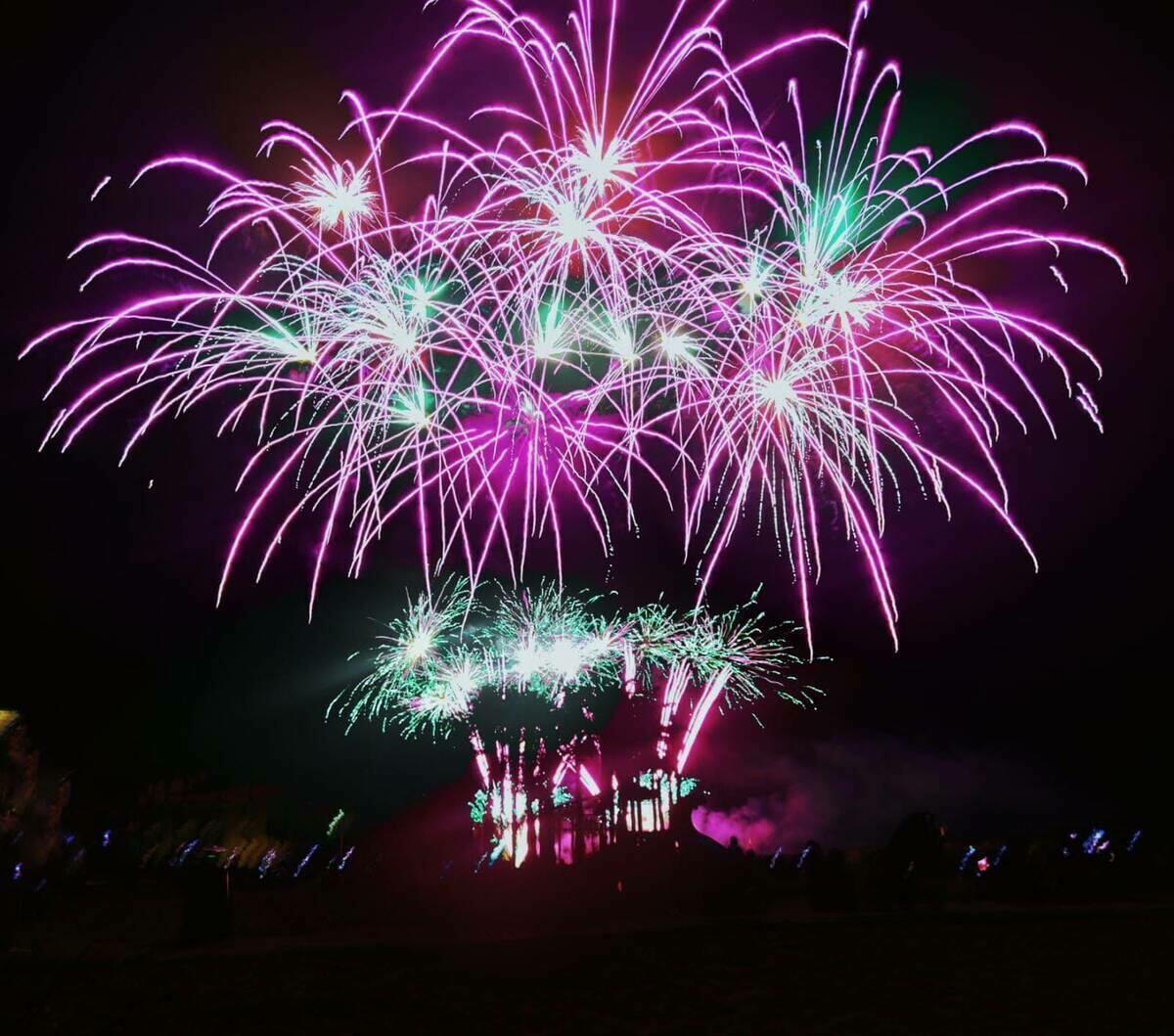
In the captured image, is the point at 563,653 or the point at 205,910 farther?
the point at 563,653

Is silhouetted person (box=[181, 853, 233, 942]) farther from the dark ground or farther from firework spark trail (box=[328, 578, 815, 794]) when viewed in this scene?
firework spark trail (box=[328, 578, 815, 794])

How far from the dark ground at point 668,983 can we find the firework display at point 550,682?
591 cm

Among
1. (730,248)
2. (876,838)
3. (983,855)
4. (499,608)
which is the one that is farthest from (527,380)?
(876,838)

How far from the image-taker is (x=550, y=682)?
21078mm

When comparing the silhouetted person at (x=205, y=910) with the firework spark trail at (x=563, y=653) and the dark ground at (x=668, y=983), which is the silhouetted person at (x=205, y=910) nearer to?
the dark ground at (x=668, y=983)

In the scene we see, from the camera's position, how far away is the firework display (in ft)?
60.2

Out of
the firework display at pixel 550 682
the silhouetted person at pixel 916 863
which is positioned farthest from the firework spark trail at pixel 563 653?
the silhouetted person at pixel 916 863

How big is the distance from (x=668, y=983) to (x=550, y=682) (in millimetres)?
12296

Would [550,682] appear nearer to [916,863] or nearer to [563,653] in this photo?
[563,653]

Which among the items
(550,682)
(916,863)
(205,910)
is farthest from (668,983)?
(550,682)

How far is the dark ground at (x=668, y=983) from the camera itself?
7.58 meters

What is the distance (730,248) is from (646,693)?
1232cm

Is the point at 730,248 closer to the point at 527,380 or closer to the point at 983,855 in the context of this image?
the point at 527,380

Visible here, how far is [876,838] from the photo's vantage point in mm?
32969
